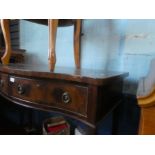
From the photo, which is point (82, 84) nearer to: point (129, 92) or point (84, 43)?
point (129, 92)

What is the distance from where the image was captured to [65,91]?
20.5 inches

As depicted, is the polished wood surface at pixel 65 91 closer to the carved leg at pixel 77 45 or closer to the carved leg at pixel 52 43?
the carved leg at pixel 52 43

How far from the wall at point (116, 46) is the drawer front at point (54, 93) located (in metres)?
0.52

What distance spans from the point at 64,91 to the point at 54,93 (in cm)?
4

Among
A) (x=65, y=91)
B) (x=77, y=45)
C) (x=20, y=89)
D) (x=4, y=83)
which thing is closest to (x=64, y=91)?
(x=65, y=91)

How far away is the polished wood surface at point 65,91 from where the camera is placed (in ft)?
1.52

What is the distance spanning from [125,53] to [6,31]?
70cm

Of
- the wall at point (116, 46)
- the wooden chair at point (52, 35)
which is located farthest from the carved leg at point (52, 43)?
the wall at point (116, 46)

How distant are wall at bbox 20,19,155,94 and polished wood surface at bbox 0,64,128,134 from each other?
1.32 ft

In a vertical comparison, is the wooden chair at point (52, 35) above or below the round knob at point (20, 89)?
above

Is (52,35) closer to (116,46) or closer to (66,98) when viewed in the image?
(66,98)
